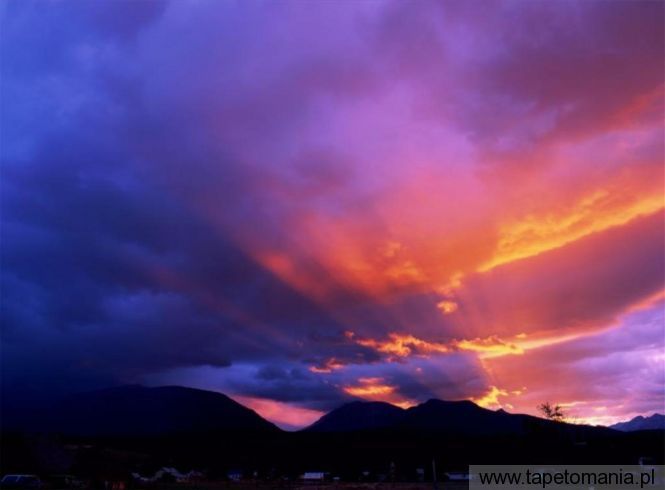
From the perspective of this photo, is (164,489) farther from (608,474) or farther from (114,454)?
(608,474)

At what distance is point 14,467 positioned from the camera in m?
98.2

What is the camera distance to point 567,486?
141 feet

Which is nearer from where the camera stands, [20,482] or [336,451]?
[20,482]

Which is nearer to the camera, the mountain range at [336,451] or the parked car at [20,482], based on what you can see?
the parked car at [20,482]

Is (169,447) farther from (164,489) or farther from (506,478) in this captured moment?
(506,478)

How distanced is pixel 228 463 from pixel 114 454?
192 feet

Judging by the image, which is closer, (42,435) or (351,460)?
(42,435)

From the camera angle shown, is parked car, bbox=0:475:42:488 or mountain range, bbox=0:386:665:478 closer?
parked car, bbox=0:475:42:488

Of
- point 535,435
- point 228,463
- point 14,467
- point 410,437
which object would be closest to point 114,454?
point 14,467

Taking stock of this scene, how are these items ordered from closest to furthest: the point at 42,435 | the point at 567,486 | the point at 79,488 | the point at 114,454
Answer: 1. the point at 567,486
2. the point at 79,488
3. the point at 114,454
4. the point at 42,435

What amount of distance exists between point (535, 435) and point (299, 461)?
6237cm

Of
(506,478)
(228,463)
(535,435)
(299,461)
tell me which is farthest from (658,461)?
(228,463)

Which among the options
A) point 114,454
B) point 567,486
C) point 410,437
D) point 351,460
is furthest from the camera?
point 410,437

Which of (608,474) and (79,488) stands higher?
(608,474)
